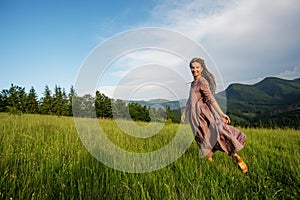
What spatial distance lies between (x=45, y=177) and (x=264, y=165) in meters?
3.71

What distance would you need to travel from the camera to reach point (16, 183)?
269 centimetres

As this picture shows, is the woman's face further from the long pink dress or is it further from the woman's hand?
the woman's hand

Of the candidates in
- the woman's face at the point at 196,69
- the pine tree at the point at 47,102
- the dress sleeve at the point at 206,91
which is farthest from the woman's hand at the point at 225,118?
the pine tree at the point at 47,102

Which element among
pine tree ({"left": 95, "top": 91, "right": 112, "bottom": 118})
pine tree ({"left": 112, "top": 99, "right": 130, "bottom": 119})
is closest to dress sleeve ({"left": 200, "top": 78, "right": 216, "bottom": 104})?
pine tree ({"left": 112, "top": 99, "right": 130, "bottom": 119})

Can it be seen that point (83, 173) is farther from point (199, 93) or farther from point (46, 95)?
point (46, 95)

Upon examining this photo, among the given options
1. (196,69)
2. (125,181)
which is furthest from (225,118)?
(125,181)

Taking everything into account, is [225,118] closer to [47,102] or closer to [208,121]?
[208,121]

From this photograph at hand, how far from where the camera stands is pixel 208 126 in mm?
4844

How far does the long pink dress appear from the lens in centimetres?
463

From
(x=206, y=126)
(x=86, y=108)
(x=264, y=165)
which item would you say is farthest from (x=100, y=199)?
(x=264, y=165)

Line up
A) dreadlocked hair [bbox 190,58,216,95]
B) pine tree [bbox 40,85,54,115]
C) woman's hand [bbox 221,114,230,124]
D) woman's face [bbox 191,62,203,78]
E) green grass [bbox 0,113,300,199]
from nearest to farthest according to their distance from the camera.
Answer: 1. green grass [bbox 0,113,300,199]
2. woman's hand [bbox 221,114,230,124]
3. woman's face [bbox 191,62,203,78]
4. dreadlocked hair [bbox 190,58,216,95]
5. pine tree [bbox 40,85,54,115]

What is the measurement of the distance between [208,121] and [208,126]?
98 millimetres

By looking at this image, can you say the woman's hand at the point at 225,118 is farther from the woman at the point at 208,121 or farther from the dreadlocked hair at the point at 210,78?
the dreadlocked hair at the point at 210,78

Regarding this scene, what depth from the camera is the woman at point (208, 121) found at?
182 inches
